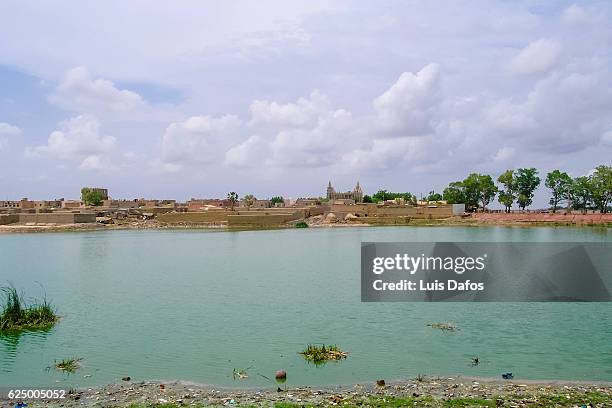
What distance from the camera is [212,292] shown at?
2534 centimetres

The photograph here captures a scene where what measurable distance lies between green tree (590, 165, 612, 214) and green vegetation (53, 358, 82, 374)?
9680cm

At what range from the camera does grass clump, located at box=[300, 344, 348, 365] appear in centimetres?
1376

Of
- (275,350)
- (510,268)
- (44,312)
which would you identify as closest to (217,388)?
(275,350)

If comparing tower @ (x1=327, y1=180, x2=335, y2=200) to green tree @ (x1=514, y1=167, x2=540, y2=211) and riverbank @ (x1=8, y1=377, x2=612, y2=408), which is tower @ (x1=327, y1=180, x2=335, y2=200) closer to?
green tree @ (x1=514, y1=167, x2=540, y2=211)

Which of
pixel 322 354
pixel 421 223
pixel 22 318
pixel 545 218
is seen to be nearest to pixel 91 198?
pixel 421 223

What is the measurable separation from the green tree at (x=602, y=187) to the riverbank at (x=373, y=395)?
3691 inches

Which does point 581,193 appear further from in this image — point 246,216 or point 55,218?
point 55,218

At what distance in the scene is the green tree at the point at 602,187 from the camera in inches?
3674

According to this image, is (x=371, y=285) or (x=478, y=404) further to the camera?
(x=371, y=285)

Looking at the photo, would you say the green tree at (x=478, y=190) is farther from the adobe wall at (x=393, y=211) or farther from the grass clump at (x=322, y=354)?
the grass clump at (x=322, y=354)

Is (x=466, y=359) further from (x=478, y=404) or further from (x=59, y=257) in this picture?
(x=59, y=257)

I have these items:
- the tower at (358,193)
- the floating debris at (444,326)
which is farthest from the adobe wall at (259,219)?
the floating debris at (444,326)

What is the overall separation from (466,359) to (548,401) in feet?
12.4

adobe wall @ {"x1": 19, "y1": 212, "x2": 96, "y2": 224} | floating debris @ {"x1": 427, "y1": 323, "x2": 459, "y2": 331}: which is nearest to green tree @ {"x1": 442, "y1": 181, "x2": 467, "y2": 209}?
adobe wall @ {"x1": 19, "y1": 212, "x2": 96, "y2": 224}
